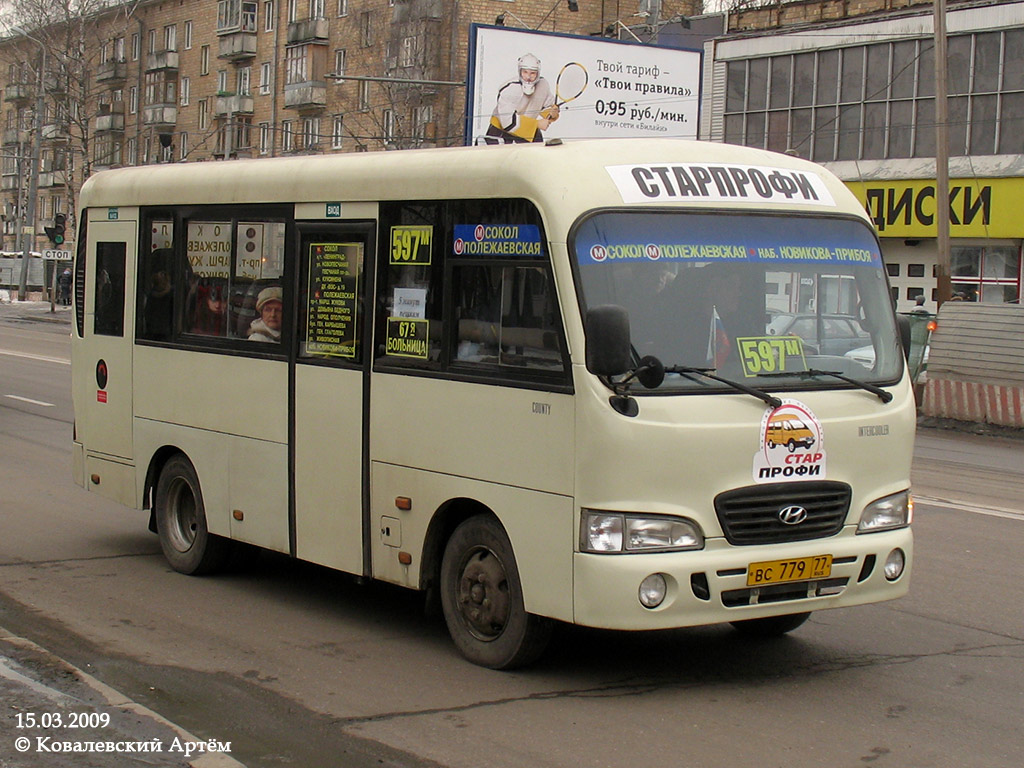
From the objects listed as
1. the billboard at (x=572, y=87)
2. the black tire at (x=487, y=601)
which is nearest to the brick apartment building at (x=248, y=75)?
the billboard at (x=572, y=87)

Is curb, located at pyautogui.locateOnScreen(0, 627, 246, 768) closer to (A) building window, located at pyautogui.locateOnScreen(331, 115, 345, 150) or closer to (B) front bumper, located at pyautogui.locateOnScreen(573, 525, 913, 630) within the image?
(B) front bumper, located at pyautogui.locateOnScreen(573, 525, 913, 630)

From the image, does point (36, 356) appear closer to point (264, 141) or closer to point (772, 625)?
point (772, 625)

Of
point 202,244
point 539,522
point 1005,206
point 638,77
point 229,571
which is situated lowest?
point 229,571

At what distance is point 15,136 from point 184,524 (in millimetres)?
83476

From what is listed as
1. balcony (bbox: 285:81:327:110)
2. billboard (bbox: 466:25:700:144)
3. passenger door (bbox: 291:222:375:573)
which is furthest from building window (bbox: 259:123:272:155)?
passenger door (bbox: 291:222:375:573)

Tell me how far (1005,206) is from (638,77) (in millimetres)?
8971

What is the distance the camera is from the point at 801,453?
6.23 meters

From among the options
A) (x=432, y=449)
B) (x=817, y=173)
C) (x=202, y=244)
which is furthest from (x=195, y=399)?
(x=817, y=173)

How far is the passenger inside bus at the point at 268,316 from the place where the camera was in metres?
8.00

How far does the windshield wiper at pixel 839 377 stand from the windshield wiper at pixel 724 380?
0.56 ft

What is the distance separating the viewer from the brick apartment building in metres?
54.8

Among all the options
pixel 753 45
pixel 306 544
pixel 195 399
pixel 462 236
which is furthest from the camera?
pixel 753 45

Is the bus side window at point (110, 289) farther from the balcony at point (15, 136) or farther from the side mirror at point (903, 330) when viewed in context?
the balcony at point (15, 136)

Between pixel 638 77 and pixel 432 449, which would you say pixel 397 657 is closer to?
pixel 432 449
